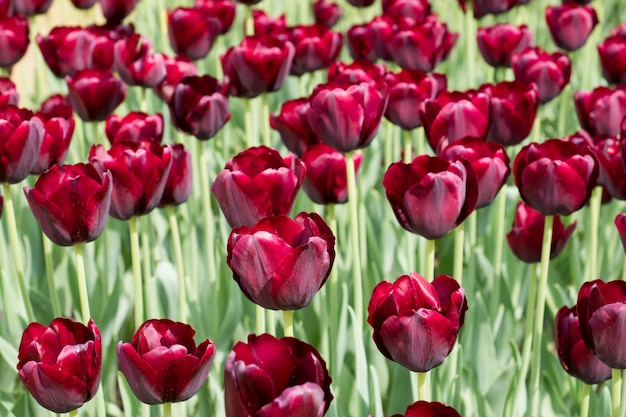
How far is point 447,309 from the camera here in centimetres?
117

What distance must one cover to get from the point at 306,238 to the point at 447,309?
0.65 feet

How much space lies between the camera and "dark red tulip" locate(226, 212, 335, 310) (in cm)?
115

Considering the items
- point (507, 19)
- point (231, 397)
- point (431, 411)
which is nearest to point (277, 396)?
point (231, 397)

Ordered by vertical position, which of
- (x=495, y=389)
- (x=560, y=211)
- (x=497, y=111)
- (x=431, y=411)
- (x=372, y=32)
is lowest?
(x=495, y=389)

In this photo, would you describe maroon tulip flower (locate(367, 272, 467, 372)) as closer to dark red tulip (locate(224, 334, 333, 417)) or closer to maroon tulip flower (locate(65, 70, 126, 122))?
dark red tulip (locate(224, 334, 333, 417))

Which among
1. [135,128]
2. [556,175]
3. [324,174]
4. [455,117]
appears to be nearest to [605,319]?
[556,175]

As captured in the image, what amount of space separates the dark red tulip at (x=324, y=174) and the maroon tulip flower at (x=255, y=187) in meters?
0.39

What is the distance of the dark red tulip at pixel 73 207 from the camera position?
1.38 meters

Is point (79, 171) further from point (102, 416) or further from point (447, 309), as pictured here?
point (447, 309)

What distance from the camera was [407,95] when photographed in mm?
2031

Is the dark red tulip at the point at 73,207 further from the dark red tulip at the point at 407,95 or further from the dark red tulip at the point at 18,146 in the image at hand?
the dark red tulip at the point at 407,95

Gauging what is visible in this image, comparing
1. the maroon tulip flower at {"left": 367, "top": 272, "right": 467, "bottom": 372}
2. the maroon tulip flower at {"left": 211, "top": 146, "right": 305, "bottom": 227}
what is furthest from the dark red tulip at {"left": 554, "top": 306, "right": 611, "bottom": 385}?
the maroon tulip flower at {"left": 211, "top": 146, "right": 305, "bottom": 227}

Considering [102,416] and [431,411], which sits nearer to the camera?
[431,411]

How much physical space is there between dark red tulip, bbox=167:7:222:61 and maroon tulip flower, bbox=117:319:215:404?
1.70 m
